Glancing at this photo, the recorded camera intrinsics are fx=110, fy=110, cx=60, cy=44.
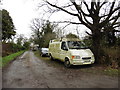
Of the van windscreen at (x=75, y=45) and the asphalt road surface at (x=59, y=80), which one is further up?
the van windscreen at (x=75, y=45)

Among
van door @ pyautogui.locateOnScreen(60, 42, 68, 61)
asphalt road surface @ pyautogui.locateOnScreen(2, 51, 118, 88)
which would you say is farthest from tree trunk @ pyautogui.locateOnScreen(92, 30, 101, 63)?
asphalt road surface @ pyautogui.locateOnScreen(2, 51, 118, 88)

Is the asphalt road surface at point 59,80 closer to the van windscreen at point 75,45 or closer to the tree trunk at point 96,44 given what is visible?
the van windscreen at point 75,45

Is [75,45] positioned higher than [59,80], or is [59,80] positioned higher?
[75,45]

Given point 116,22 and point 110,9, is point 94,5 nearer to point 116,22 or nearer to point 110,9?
point 110,9

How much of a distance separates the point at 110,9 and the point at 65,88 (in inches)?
313

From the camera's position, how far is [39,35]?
39875 mm

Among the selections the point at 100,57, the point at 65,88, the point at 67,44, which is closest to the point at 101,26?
the point at 100,57

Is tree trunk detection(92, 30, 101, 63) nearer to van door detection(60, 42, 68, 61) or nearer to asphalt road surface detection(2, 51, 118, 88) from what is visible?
van door detection(60, 42, 68, 61)

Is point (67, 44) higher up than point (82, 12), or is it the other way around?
point (82, 12)

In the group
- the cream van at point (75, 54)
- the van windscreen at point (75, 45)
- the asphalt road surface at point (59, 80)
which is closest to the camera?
the asphalt road surface at point (59, 80)

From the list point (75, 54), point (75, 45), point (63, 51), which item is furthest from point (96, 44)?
point (63, 51)

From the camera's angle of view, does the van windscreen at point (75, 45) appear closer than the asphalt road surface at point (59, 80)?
No

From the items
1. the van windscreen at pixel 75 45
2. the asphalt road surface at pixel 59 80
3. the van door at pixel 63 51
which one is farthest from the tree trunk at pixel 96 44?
the asphalt road surface at pixel 59 80

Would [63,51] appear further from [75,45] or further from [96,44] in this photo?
[96,44]
